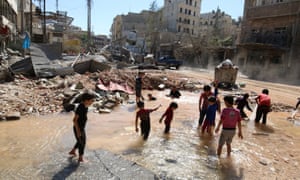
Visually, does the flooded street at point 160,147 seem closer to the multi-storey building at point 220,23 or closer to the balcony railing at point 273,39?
the balcony railing at point 273,39

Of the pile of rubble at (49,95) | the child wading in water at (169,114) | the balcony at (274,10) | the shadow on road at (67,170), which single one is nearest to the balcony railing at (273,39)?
the balcony at (274,10)

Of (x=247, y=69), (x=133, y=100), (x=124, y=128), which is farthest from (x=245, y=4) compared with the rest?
(x=124, y=128)

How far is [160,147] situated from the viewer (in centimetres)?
585

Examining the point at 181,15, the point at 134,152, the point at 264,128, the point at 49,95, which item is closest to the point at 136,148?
the point at 134,152

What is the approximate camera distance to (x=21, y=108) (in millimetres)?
8344

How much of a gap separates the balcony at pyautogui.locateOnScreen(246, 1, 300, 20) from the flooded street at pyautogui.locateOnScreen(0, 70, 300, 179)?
69.0 ft

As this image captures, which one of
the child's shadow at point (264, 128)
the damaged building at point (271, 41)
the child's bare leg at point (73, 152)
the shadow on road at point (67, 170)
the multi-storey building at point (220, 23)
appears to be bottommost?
the child's shadow at point (264, 128)

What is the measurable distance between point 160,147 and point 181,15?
205 ft

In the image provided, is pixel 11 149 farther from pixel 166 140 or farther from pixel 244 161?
pixel 244 161

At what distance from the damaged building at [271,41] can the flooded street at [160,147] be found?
19322 millimetres

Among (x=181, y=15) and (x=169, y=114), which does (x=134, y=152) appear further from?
(x=181, y=15)

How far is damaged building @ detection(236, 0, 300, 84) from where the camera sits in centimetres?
2531

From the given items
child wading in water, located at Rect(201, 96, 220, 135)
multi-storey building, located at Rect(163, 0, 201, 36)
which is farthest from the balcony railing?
multi-storey building, located at Rect(163, 0, 201, 36)

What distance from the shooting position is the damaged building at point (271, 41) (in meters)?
25.3
